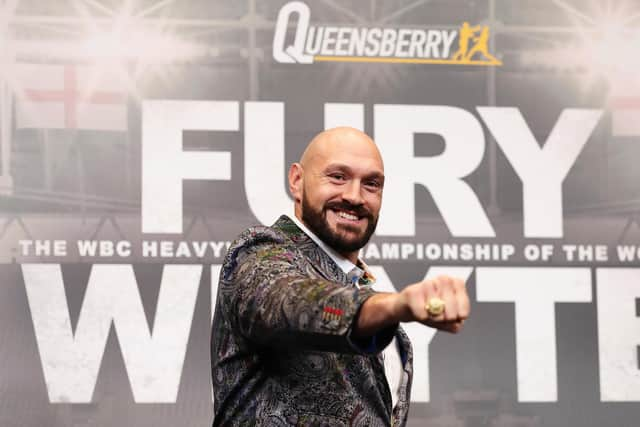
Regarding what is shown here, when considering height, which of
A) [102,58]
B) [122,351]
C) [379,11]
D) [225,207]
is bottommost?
[122,351]

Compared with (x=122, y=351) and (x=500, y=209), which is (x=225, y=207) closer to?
(x=122, y=351)

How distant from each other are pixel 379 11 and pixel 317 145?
195 centimetres

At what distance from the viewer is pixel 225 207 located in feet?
10.9

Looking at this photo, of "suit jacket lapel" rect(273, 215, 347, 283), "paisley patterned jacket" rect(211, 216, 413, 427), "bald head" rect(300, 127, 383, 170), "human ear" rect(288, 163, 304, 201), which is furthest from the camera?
"human ear" rect(288, 163, 304, 201)

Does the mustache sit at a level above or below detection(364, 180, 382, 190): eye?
below

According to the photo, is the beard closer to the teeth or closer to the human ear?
the teeth

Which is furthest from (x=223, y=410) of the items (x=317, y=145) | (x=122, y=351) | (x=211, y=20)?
(x=211, y=20)

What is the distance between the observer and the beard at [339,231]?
5.32 ft

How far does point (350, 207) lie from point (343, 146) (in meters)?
0.13

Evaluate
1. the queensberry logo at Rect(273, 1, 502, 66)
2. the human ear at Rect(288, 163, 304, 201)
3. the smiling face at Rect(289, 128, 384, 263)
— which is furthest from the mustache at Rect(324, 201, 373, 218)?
the queensberry logo at Rect(273, 1, 502, 66)

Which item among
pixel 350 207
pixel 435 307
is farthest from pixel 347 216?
pixel 435 307

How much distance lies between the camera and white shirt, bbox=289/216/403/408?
162 cm

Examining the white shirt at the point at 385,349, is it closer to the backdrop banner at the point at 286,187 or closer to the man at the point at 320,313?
the man at the point at 320,313

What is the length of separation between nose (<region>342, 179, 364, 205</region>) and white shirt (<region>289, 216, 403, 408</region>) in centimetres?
10
